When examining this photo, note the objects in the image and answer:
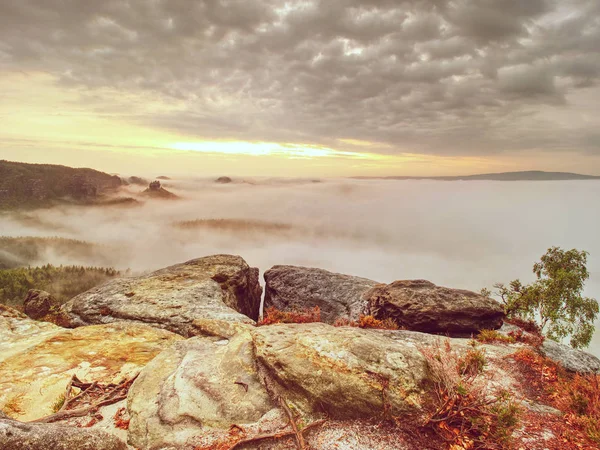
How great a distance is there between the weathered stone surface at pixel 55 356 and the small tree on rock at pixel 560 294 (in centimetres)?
3259

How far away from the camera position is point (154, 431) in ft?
24.6

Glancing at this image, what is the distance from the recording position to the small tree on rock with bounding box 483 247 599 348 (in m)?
31.7

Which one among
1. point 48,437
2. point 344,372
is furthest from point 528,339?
point 48,437

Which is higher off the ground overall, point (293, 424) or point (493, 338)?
point (293, 424)

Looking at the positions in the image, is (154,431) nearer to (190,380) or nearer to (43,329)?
(190,380)

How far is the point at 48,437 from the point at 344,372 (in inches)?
241

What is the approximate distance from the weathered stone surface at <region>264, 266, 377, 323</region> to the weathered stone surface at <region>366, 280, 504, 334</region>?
4.01 meters

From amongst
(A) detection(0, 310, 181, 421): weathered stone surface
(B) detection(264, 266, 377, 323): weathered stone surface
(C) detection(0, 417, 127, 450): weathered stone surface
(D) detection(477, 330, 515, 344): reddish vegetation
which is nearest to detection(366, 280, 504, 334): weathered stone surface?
(D) detection(477, 330, 515, 344): reddish vegetation

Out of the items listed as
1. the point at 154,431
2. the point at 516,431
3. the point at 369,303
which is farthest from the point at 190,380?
the point at 369,303

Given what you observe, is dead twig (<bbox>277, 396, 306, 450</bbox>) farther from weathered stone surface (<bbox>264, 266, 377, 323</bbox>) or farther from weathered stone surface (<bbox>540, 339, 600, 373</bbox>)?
weathered stone surface (<bbox>264, 266, 377, 323</bbox>)

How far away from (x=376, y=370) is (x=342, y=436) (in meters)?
1.76

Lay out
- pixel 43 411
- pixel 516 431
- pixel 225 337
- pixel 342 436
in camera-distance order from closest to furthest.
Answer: pixel 342 436 → pixel 516 431 → pixel 43 411 → pixel 225 337

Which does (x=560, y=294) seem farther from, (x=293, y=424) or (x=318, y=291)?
(x=293, y=424)

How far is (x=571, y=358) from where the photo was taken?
15.2 metres
